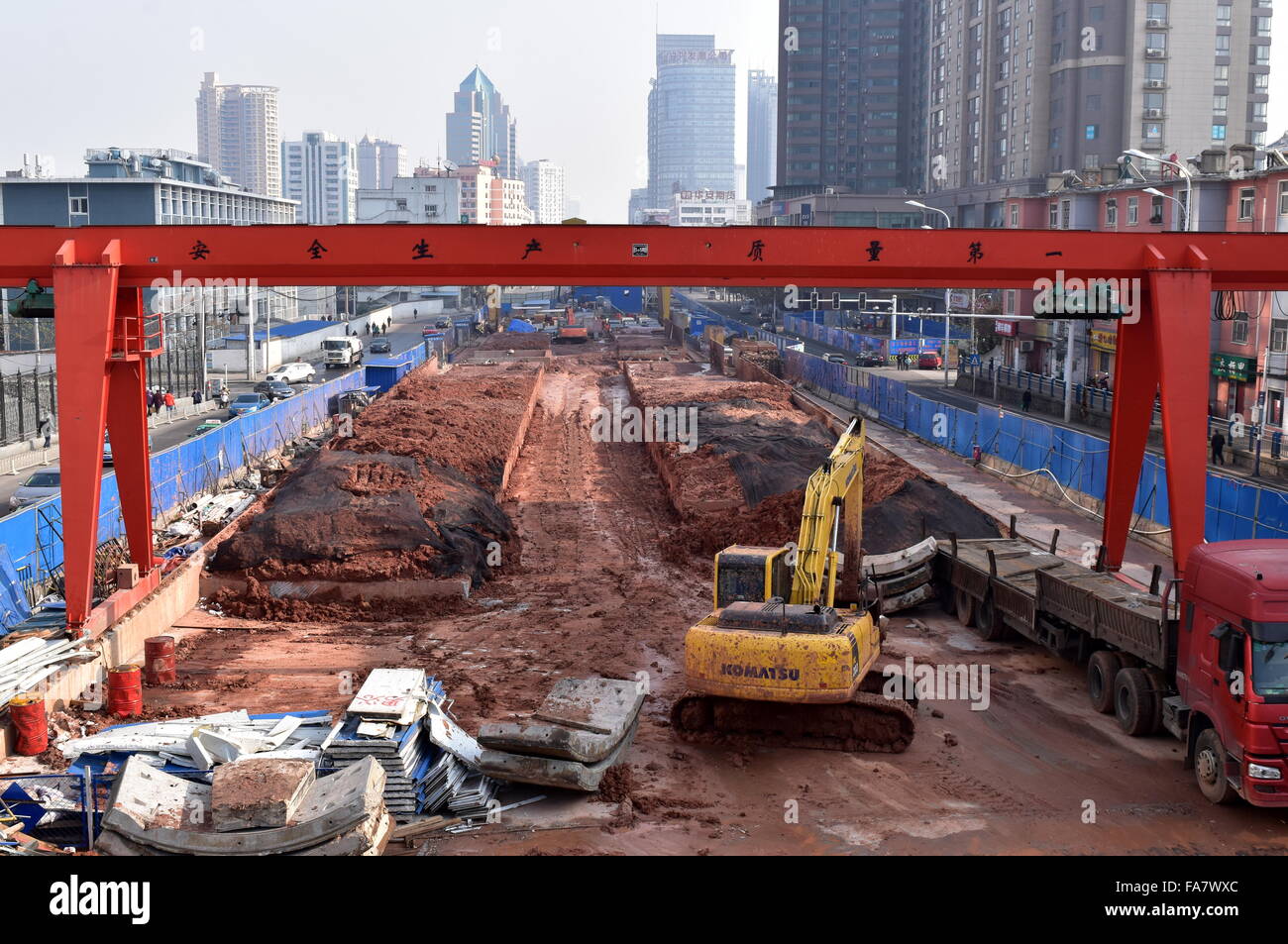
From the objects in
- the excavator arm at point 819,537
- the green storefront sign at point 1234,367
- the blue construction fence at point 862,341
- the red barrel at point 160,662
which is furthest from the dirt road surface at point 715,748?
the blue construction fence at point 862,341

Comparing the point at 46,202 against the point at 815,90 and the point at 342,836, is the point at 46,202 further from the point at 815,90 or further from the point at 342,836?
the point at 815,90

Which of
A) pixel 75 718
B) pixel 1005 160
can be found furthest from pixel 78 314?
pixel 1005 160

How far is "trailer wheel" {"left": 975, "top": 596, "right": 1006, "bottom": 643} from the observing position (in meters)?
19.2

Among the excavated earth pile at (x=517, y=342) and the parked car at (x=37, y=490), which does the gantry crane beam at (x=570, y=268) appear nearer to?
the parked car at (x=37, y=490)

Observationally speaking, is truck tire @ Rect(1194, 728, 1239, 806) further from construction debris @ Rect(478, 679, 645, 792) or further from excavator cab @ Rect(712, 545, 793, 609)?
construction debris @ Rect(478, 679, 645, 792)

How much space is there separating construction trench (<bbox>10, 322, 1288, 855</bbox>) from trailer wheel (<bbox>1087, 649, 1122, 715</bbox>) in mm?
206

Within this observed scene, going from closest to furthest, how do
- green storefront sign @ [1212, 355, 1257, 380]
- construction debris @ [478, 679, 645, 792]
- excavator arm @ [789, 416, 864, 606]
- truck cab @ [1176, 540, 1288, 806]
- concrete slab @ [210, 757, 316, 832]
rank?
concrete slab @ [210, 757, 316, 832] < truck cab @ [1176, 540, 1288, 806] < construction debris @ [478, 679, 645, 792] < excavator arm @ [789, 416, 864, 606] < green storefront sign @ [1212, 355, 1257, 380]

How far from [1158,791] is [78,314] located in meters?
15.2

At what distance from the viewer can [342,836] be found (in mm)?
11094

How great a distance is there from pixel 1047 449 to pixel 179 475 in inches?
866

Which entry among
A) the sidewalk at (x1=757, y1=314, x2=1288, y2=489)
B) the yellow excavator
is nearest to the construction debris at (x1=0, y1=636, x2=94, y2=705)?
the yellow excavator

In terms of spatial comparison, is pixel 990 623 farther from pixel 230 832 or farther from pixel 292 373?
pixel 292 373

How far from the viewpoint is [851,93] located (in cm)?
14988

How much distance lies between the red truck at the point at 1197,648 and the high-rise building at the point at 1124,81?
61.9 metres
